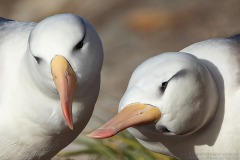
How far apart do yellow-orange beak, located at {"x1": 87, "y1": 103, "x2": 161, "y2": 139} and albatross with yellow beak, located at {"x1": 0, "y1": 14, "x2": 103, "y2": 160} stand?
19 cm

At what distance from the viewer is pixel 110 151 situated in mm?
4871

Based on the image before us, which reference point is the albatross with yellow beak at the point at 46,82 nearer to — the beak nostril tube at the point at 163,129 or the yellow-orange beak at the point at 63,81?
the yellow-orange beak at the point at 63,81

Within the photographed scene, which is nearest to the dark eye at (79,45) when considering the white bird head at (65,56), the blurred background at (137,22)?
the white bird head at (65,56)

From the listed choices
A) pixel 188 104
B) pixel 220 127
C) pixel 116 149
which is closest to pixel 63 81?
pixel 188 104

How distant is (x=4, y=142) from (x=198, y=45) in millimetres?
1034

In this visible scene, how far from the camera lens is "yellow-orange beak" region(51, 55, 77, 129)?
126 inches

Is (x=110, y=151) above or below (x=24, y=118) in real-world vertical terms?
below

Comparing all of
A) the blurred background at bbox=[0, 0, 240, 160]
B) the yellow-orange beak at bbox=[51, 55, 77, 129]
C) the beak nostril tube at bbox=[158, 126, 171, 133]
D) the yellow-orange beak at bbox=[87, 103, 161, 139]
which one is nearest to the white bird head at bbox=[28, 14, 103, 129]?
the yellow-orange beak at bbox=[51, 55, 77, 129]

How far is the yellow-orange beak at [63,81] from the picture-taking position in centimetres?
320

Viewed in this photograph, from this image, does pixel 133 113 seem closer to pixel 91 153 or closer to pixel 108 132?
pixel 108 132

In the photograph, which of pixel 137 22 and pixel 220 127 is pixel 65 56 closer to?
pixel 220 127

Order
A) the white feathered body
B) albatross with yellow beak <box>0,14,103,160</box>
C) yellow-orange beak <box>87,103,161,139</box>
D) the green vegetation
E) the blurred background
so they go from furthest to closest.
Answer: the blurred background → the green vegetation → the white feathered body → albatross with yellow beak <box>0,14,103,160</box> → yellow-orange beak <box>87,103,161,139</box>

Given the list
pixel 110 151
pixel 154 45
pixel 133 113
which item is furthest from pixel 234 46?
pixel 154 45

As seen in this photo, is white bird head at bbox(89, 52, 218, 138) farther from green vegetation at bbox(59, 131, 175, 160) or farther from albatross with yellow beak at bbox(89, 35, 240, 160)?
green vegetation at bbox(59, 131, 175, 160)
